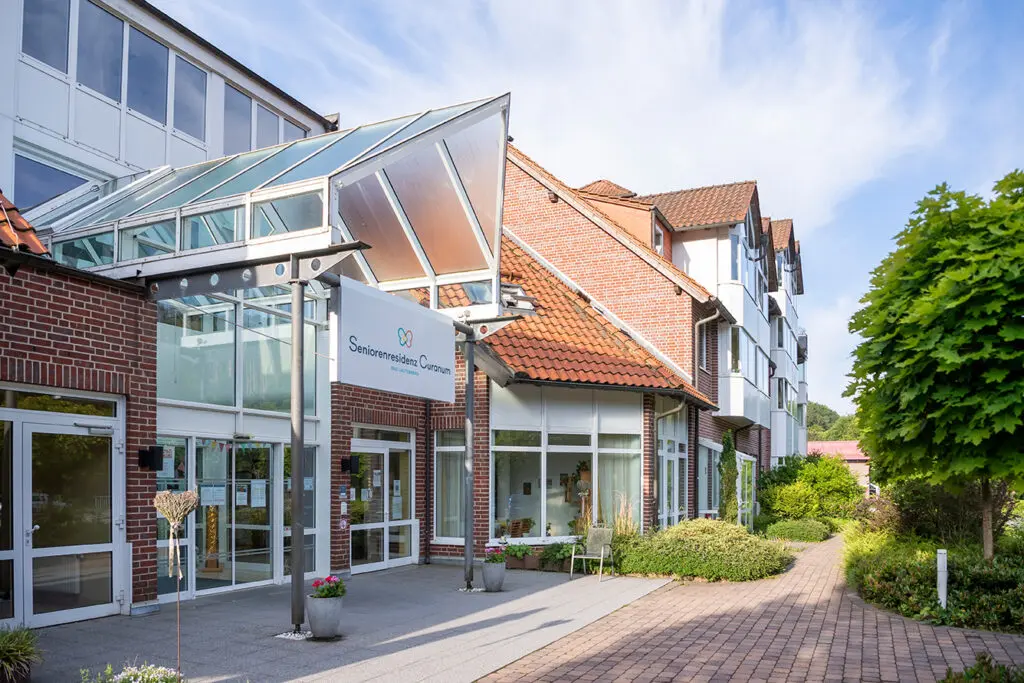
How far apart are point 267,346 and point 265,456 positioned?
1.55m

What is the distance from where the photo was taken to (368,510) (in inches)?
570

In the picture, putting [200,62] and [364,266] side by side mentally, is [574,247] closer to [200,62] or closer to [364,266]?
[364,266]

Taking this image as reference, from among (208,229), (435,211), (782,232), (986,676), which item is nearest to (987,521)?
(986,676)

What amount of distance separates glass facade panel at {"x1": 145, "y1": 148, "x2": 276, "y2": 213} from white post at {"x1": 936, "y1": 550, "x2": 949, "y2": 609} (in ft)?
31.3

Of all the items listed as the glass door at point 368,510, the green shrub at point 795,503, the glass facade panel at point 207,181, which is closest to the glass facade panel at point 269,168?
the glass facade panel at point 207,181

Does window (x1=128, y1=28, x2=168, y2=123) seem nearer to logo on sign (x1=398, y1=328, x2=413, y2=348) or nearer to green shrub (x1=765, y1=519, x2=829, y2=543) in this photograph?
logo on sign (x1=398, y1=328, x2=413, y2=348)

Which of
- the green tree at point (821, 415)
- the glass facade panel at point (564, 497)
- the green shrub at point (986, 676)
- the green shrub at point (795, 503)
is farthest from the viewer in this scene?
the green tree at point (821, 415)

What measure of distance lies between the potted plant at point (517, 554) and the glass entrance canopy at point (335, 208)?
462 centimetres

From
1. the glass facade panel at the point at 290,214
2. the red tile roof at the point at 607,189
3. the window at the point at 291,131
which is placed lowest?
the glass facade panel at the point at 290,214

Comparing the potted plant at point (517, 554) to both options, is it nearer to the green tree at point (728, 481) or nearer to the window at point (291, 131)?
the green tree at point (728, 481)

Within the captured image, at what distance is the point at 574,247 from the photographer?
20328 millimetres

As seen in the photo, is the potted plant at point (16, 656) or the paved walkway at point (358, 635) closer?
the potted plant at point (16, 656)

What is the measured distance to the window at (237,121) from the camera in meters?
14.7

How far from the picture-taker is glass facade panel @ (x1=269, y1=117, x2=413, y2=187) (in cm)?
952
